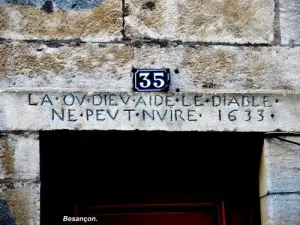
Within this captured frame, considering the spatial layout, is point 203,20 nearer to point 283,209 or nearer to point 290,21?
point 290,21

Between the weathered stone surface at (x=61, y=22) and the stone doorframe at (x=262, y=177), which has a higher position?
the weathered stone surface at (x=61, y=22)

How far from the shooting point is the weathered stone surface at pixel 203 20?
4.72 meters

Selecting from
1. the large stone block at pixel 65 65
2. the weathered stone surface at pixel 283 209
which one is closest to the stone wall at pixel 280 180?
the weathered stone surface at pixel 283 209

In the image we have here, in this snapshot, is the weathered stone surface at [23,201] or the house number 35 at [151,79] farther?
the house number 35 at [151,79]

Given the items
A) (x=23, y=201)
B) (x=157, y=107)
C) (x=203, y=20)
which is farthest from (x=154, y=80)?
(x=23, y=201)

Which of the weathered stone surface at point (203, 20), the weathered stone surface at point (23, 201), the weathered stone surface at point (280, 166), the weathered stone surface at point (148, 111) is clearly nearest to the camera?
the weathered stone surface at point (23, 201)

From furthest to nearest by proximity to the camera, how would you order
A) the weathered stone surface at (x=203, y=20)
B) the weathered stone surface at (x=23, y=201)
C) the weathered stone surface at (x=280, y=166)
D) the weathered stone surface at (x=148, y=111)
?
the weathered stone surface at (x=203, y=20) → the weathered stone surface at (x=280, y=166) → the weathered stone surface at (x=148, y=111) → the weathered stone surface at (x=23, y=201)

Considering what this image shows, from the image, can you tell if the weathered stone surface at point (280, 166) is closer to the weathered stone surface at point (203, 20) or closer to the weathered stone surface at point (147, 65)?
the weathered stone surface at point (147, 65)

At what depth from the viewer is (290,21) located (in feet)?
15.8

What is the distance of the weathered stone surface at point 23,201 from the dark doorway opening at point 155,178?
13.4 inches

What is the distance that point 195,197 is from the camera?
4938 mm

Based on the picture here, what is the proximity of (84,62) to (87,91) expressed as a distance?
6.9 inches

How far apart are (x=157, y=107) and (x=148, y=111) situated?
5cm

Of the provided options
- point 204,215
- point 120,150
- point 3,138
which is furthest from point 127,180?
point 3,138
